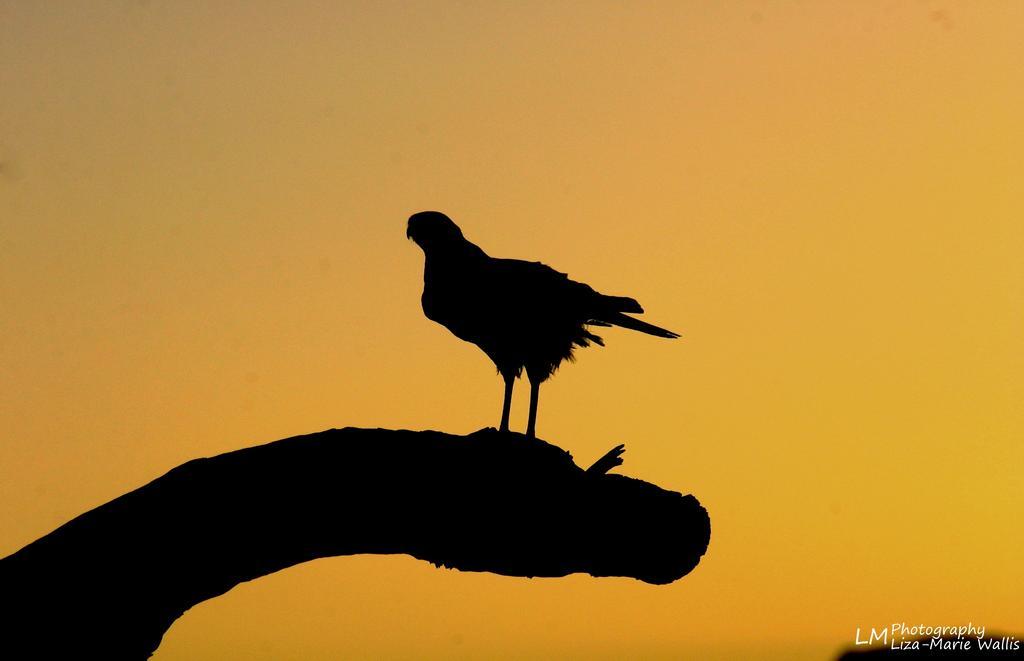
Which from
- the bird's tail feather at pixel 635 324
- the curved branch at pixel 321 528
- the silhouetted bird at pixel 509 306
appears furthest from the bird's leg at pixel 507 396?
the curved branch at pixel 321 528

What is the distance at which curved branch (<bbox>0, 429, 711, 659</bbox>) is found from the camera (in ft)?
15.2

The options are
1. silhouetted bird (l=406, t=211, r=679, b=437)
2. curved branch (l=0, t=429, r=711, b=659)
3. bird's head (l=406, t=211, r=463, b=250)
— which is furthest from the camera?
bird's head (l=406, t=211, r=463, b=250)

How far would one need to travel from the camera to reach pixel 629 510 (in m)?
5.63

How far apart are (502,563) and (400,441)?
787 millimetres

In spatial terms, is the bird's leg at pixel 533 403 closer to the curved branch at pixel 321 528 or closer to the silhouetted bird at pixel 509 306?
the silhouetted bird at pixel 509 306

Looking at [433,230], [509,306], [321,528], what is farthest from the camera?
[433,230]

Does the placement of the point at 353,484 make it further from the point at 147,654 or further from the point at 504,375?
the point at 504,375

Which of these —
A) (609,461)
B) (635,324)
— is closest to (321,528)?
(609,461)

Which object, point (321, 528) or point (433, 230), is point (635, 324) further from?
point (321, 528)

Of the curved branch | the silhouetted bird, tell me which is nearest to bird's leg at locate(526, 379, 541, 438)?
the silhouetted bird

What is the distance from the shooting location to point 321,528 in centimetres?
494

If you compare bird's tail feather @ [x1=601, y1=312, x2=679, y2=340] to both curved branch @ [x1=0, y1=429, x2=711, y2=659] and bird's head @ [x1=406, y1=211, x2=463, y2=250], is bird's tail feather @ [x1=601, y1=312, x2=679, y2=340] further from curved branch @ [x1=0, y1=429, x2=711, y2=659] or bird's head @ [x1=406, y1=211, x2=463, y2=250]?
curved branch @ [x1=0, y1=429, x2=711, y2=659]

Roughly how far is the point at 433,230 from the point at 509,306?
2.70ft

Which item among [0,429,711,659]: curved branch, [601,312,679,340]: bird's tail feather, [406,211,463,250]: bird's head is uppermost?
[406,211,463,250]: bird's head
